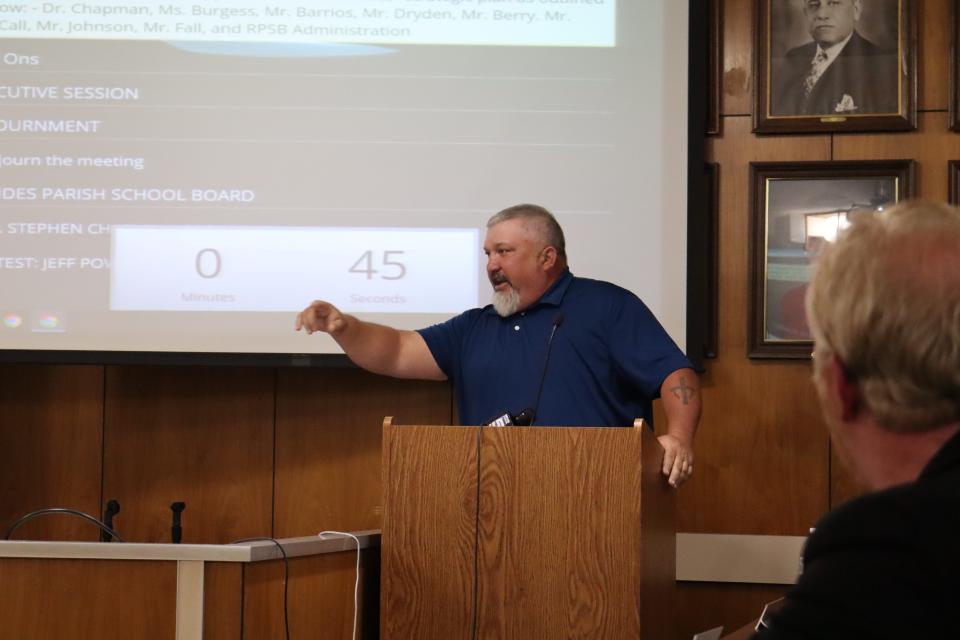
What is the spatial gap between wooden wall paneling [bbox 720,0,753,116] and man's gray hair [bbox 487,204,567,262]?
1.00m

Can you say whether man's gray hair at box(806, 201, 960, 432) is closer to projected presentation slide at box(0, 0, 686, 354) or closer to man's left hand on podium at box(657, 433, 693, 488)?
man's left hand on podium at box(657, 433, 693, 488)

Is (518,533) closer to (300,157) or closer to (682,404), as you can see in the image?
(682,404)

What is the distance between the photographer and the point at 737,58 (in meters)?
4.26

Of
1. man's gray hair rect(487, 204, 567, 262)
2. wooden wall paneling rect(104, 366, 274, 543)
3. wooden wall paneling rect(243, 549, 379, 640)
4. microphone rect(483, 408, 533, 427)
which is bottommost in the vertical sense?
wooden wall paneling rect(243, 549, 379, 640)

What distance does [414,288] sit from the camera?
13.4 feet

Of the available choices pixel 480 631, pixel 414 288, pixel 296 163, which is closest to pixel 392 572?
pixel 480 631

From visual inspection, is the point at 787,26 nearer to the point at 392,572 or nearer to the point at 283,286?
the point at 283,286

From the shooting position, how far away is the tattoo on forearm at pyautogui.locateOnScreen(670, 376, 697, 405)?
129 inches

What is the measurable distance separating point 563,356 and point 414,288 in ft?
2.87

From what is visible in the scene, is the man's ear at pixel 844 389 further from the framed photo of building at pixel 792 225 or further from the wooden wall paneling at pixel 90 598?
the framed photo of building at pixel 792 225

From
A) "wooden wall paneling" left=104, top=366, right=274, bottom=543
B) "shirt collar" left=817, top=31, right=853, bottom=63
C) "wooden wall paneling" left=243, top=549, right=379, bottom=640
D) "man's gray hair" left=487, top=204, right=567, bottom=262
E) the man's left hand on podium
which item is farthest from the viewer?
"wooden wall paneling" left=104, top=366, right=274, bottom=543

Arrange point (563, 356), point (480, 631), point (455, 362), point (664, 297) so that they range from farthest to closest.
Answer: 1. point (664, 297)
2. point (455, 362)
3. point (563, 356)
4. point (480, 631)

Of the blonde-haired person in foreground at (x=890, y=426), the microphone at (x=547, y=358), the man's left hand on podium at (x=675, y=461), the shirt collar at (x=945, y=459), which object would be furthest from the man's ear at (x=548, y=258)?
the shirt collar at (x=945, y=459)

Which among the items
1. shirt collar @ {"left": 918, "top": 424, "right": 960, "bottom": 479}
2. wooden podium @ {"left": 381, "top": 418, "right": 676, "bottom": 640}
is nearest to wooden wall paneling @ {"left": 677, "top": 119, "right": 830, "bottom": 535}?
wooden podium @ {"left": 381, "top": 418, "right": 676, "bottom": 640}
